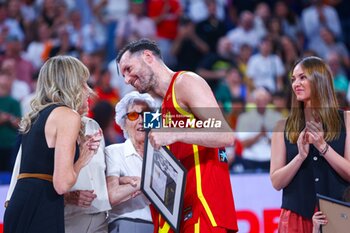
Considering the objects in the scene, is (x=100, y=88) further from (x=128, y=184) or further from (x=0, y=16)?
(x=128, y=184)

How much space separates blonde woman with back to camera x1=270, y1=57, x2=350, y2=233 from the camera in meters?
5.41

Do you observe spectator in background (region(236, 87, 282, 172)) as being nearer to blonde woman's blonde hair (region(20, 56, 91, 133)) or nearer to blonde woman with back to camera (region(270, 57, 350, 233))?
blonde woman with back to camera (region(270, 57, 350, 233))

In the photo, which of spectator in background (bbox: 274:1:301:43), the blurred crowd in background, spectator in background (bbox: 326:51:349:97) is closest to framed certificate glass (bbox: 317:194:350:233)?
the blurred crowd in background

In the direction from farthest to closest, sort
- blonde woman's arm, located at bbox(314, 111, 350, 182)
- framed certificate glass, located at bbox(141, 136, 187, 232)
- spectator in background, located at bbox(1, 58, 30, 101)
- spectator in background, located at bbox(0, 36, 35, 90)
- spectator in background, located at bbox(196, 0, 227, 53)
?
1. spectator in background, located at bbox(196, 0, 227, 53)
2. spectator in background, located at bbox(0, 36, 35, 90)
3. spectator in background, located at bbox(1, 58, 30, 101)
4. blonde woman's arm, located at bbox(314, 111, 350, 182)
5. framed certificate glass, located at bbox(141, 136, 187, 232)

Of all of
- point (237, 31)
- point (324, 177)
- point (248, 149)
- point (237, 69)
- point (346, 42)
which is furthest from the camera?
point (346, 42)

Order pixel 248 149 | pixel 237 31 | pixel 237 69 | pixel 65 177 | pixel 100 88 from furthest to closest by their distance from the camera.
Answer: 1. pixel 237 31
2. pixel 237 69
3. pixel 100 88
4. pixel 248 149
5. pixel 65 177

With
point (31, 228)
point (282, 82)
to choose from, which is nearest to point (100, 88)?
point (282, 82)

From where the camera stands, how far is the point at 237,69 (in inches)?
479

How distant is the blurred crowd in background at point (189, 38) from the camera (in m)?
11.6

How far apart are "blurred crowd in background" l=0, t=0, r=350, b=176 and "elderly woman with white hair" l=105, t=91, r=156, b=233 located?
483cm

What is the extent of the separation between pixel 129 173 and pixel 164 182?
2.37 feet

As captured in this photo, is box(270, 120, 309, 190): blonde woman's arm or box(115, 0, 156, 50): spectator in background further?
box(115, 0, 156, 50): spectator in background

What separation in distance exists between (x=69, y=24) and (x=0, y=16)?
1.09 metres

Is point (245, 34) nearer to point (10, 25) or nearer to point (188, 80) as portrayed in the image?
point (10, 25)
